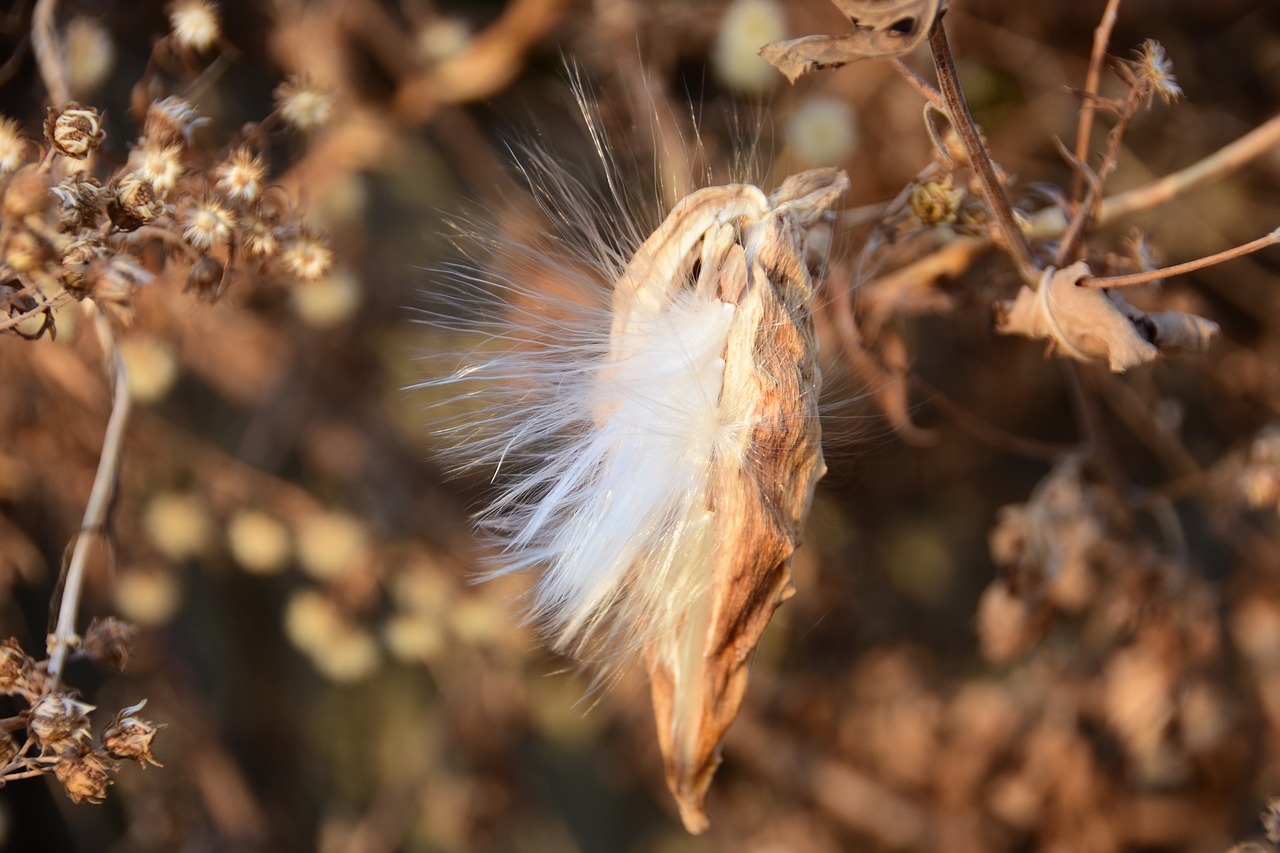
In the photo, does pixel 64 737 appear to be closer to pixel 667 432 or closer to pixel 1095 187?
pixel 667 432

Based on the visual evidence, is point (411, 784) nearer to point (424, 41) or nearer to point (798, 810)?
point (798, 810)

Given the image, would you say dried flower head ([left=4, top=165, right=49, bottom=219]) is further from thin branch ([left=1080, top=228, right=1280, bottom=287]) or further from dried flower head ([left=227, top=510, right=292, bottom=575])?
thin branch ([left=1080, top=228, right=1280, bottom=287])

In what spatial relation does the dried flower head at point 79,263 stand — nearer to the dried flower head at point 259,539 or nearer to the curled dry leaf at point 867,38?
the curled dry leaf at point 867,38

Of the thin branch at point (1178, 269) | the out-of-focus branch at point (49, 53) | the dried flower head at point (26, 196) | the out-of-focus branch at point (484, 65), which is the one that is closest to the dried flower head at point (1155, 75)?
the thin branch at point (1178, 269)

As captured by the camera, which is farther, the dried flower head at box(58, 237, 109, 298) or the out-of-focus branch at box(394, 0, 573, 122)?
the out-of-focus branch at box(394, 0, 573, 122)

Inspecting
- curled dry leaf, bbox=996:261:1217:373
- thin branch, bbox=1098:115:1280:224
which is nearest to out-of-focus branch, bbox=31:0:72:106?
curled dry leaf, bbox=996:261:1217:373

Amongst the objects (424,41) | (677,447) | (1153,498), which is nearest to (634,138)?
(424,41)

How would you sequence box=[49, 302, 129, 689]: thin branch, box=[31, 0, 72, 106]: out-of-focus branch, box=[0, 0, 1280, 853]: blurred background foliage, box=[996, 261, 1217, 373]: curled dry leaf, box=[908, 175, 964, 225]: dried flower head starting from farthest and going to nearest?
1. box=[0, 0, 1280, 853]: blurred background foliage
2. box=[31, 0, 72, 106]: out-of-focus branch
3. box=[49, 302, 129, 689]: thin branch
4. box=[908, 175, 964, 225]: dried flower head
5. box=[996, 261, 1217, 373]: curled dry leaf
